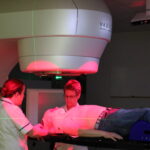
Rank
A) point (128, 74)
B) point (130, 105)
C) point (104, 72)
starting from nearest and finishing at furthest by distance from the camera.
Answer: point (104, 72) → point (128, 74) → point (130, 105)

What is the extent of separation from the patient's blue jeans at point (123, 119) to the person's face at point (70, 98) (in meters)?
0.35

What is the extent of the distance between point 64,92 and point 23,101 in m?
0.22

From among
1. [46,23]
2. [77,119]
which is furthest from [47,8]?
[77,119]

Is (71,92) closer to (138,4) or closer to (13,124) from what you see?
(13,124)

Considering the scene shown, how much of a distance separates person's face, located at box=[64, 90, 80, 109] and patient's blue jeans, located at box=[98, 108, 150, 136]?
35 cm

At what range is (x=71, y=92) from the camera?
1668 mm

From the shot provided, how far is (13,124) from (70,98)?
14.7 inches

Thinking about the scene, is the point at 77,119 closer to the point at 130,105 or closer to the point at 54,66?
the point at 54,66

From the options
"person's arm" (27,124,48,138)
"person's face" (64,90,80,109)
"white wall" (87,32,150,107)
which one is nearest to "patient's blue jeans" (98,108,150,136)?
"person's arm" (27,124,48,138)

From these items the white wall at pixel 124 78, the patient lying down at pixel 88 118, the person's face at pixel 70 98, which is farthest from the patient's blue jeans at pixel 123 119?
the white wall at pixel 124 78

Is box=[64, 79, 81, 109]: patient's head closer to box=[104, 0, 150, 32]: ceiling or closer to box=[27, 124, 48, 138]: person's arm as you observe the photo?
box=[27, 124, 48, 138]: person's arm

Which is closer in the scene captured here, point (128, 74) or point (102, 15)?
point (102, 15)

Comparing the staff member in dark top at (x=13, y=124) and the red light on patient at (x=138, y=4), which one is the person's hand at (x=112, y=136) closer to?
the staff member in dark top at (x=13, y=124)

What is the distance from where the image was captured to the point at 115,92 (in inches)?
95.3
